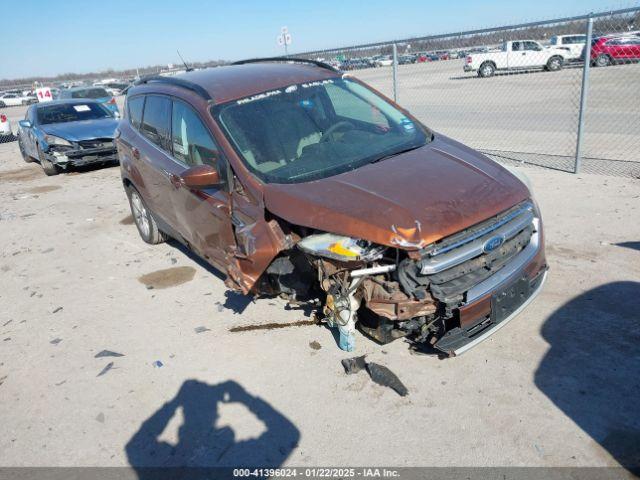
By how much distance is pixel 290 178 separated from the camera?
364 cm

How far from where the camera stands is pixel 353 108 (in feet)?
15.4

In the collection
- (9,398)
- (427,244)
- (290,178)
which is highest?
(290,178)

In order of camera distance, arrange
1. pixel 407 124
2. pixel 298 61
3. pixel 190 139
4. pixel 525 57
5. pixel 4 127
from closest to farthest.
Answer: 1. pixel 190 139
2. pixel 407 124
3. pixel 298 61
4. pixel 4 127
5. pixel 525 57

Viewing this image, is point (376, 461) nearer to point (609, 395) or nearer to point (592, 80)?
point (609, 395)

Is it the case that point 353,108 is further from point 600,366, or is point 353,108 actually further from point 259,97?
point 600,366

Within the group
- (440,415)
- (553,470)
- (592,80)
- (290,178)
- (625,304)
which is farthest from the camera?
(592,80)

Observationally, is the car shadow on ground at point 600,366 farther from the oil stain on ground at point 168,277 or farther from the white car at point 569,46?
the white car at point 569,46

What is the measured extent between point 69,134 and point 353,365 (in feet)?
32.9

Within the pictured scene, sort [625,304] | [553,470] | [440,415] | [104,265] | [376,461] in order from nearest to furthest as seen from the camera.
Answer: [553,470], [376,461], [440,415], [625,304], [104,265]

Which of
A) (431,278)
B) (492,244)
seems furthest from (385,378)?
(492,244)

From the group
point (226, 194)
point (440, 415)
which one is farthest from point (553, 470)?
point (226, 194)

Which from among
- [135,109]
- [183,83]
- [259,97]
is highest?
[183,83]

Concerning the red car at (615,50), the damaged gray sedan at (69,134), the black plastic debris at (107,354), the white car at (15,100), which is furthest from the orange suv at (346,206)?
the white car at (15,100)

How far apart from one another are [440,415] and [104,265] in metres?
4.46
